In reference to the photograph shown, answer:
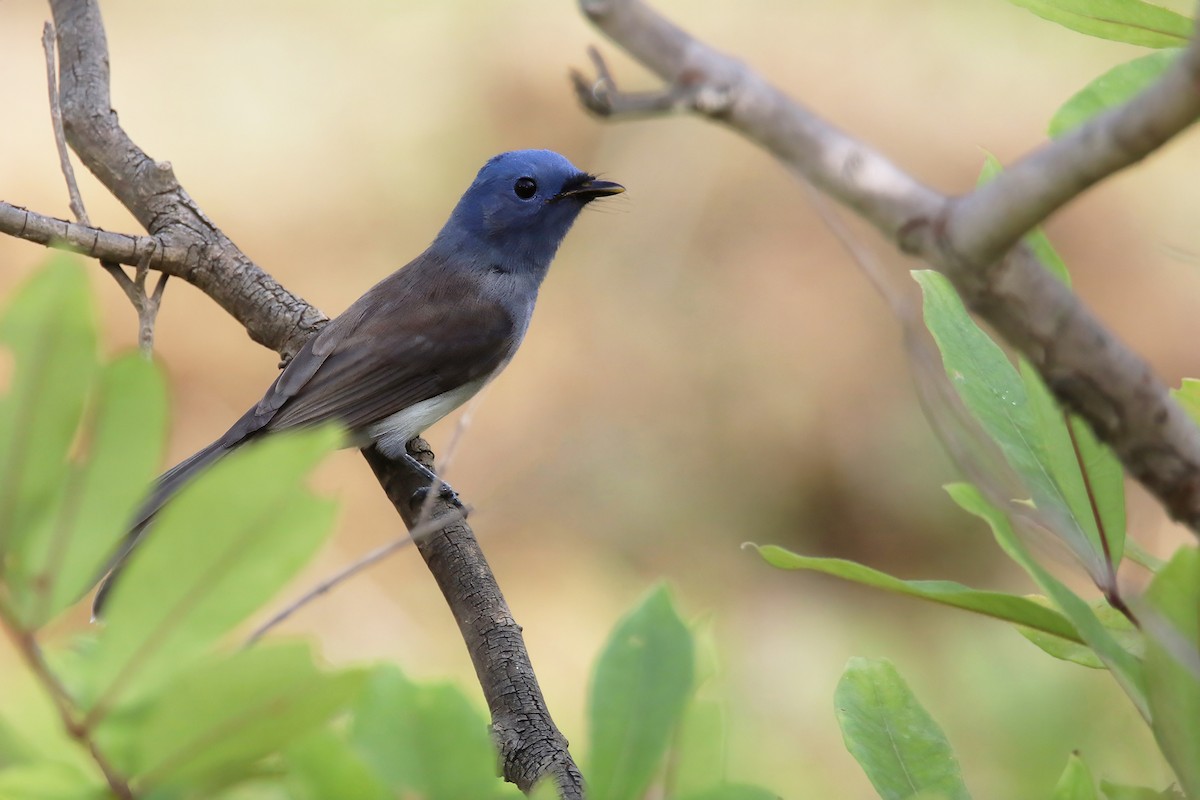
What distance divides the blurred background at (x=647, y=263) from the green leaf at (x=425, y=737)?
6327mm

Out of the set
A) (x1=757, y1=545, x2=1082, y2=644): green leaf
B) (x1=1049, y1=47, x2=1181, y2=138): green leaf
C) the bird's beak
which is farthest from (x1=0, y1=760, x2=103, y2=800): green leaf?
the bird's beak

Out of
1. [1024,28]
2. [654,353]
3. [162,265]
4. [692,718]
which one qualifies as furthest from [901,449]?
[692,718]

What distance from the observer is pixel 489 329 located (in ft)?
13.7

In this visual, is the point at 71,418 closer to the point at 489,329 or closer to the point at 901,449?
the point at 489,329

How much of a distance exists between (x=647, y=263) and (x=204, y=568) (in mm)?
7983

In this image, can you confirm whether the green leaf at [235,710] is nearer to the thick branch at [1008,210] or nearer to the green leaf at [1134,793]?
the thick branch at [1008,210]

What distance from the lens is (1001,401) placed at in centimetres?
111

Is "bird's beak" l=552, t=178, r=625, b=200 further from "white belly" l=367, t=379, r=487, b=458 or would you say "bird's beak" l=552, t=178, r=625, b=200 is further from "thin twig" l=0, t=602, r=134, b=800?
"thin twig" l=0, t=602, r=134, b=800

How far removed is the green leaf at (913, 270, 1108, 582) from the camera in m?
1.03

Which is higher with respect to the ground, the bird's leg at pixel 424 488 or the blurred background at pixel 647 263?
the blurred background at pixel 647 263

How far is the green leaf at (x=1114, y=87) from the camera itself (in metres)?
1.08

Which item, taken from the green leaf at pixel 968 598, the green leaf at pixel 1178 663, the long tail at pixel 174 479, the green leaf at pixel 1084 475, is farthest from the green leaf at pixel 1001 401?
the long tail at pixel 174 479

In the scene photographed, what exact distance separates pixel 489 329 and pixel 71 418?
11.8 ft

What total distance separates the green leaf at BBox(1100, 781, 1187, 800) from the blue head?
3.53 meters
